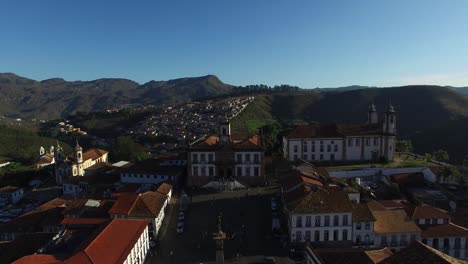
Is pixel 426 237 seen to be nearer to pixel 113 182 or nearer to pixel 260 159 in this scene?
pixel 260 159

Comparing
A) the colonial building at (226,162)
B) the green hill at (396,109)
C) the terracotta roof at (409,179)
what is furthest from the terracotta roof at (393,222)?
the green hill at (396,109)

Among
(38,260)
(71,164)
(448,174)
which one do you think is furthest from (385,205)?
(71,164)

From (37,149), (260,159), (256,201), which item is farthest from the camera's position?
(37,149)

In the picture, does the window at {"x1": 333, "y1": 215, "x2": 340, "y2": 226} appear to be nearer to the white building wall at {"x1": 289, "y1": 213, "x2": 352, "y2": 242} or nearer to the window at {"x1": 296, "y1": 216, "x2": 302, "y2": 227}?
the white building wall at {"x1": 289, "y1": 213, "x2": 352, "y2": 242}

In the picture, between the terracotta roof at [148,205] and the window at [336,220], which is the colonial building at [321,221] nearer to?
the window at [336,220]

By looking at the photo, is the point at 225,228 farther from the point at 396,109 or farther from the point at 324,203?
the point at 396,109

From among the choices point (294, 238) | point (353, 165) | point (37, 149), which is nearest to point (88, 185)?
point (294, 238)
